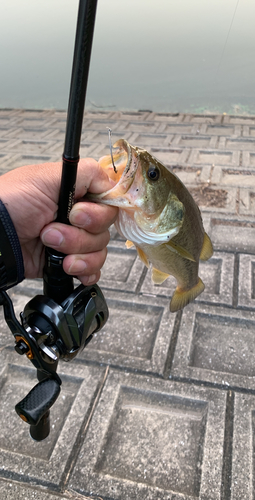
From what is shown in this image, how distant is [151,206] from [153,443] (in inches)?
39.8

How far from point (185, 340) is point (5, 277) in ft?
3.70

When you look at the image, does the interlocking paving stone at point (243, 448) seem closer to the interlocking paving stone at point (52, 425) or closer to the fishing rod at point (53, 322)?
the interlocking paving stone at point (52, 425)

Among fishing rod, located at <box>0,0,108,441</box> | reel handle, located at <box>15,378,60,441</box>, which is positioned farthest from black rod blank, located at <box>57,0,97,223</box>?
reel handle, located at <box>15,378,60,441</box>

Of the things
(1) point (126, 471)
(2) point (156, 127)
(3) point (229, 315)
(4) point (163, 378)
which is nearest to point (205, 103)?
(2) point (156, 127)

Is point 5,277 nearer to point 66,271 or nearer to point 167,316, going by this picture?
point 66,271

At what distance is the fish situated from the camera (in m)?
0.91

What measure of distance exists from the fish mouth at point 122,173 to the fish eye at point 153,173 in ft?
0.13

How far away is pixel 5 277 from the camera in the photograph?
958 mm

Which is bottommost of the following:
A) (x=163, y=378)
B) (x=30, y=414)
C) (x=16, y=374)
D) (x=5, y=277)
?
(x=16, y=374)

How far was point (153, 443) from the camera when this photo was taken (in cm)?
148

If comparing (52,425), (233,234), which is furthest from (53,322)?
(233,234)

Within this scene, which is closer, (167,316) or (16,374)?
(16,374)

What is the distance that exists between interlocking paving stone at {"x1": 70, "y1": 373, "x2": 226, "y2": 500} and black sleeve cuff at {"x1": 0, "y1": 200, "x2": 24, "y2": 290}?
0.85m

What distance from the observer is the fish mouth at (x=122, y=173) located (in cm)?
89
